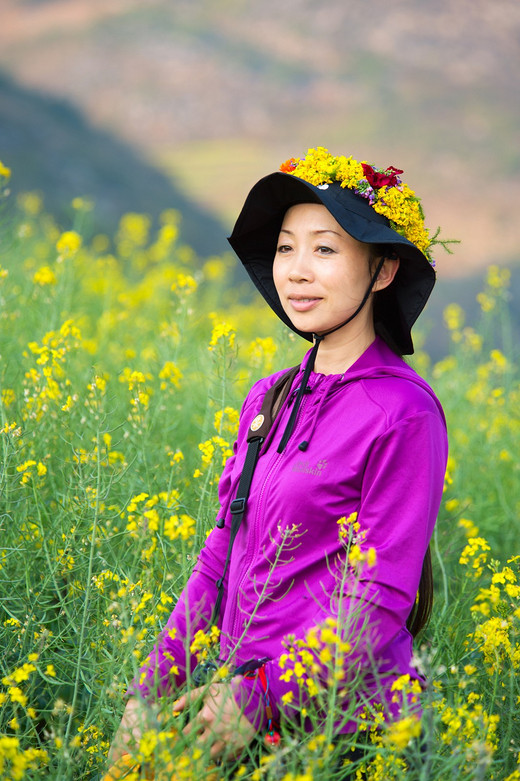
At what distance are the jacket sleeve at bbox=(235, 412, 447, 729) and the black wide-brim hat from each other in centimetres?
39

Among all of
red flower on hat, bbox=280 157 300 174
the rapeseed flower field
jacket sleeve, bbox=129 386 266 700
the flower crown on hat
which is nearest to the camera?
the rapeseed flower field

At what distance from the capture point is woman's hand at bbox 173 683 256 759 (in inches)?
59.8

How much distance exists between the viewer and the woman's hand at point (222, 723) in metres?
1.52

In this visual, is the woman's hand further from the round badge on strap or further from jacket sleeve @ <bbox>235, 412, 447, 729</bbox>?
the round badge on strap

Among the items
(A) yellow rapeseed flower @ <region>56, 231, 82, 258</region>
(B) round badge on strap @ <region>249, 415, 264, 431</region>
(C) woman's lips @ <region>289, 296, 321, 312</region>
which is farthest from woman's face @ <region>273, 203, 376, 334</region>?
(A) yellow rapeseed flower @ <region>56, 231, 82, 258</region>

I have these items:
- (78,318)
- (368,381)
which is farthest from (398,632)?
(78,318)

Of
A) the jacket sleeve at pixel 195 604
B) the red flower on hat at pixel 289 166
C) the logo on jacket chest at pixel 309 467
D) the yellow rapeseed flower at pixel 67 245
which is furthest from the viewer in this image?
the yellow rapeseed flower at pixel 67 245

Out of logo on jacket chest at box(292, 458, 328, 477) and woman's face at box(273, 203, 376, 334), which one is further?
woman's face at box(273, 203, 376, 334)

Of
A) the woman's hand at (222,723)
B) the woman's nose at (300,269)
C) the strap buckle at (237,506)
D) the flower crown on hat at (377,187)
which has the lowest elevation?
the woman's hand at (222,723)

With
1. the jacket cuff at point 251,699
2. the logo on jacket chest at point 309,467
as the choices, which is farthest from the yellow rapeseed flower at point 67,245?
the jacket cuff at point 251,699

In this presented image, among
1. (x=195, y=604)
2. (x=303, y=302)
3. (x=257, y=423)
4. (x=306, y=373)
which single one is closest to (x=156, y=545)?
(x=195, y=604)

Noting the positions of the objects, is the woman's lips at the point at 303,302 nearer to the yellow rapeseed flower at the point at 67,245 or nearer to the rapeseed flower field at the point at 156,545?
the rapeseed flower field at the point at 156,545

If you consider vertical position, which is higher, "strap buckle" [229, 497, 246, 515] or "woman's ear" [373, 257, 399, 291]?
"woman's ear" [373, 257, 399, 291]

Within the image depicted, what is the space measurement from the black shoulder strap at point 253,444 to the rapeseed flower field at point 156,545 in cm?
12
